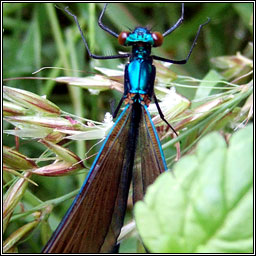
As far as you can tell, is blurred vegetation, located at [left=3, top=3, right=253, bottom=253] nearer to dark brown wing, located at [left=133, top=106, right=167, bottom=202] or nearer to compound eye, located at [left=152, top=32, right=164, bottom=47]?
compound eye, located at [left=152, top=32, right=164, bottom=47]

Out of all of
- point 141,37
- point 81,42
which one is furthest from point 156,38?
point 81,42

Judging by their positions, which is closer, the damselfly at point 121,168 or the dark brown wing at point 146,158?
the damselfly at point 121,168

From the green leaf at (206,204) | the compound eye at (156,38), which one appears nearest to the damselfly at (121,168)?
the compound eye at (156,38)

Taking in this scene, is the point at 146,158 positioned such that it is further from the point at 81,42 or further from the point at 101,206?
the point at 81,42

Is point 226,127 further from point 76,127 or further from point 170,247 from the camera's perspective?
point 170,247

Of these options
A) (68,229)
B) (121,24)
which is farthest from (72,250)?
(121,24)

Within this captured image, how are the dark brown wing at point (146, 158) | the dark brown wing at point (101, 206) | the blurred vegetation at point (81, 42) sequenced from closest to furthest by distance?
the dark brown wing at point (101, 206) → the dark brown wing at point (146, 158) → the blurred vegetation at point (81, 42)

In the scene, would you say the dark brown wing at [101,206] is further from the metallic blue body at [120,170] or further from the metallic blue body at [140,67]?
the metallic blue body at [140,67]

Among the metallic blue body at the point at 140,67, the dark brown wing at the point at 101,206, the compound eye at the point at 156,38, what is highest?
the compound eye at the point at 156,38
